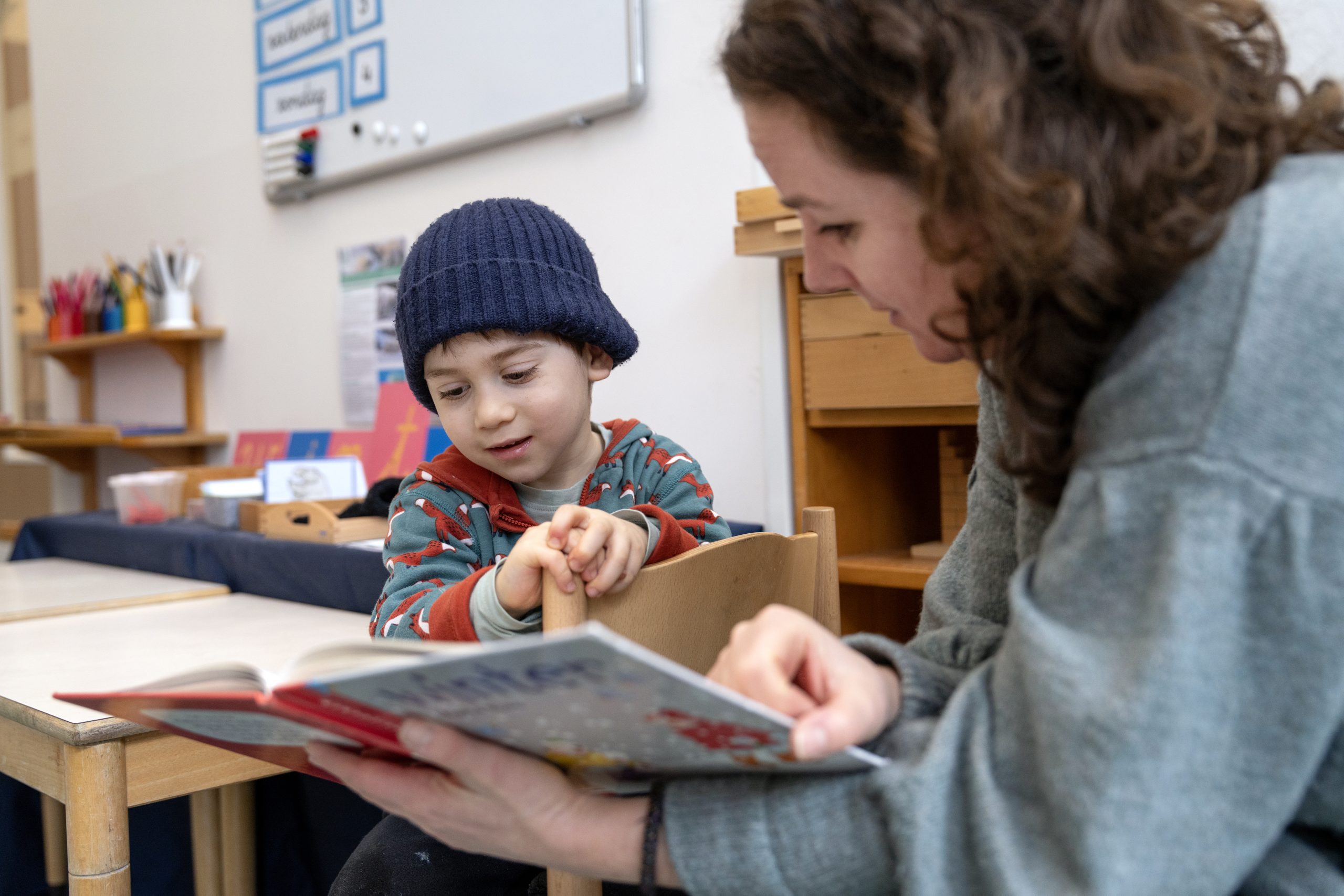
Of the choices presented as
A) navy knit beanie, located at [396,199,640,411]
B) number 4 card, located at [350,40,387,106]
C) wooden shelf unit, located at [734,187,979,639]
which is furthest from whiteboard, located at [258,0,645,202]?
navy knit beanie, located at [396,199,640,411]

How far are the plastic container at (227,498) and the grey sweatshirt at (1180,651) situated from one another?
1853mm

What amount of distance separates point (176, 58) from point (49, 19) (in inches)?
38.9

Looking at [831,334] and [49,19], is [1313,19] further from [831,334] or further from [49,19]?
[49,19]

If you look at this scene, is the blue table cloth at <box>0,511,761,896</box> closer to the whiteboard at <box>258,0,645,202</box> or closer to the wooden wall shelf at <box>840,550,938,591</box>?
the wooden wall shelf at <box>840,550,938,591</box>

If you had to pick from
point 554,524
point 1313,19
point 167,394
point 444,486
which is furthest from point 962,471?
point 167,394

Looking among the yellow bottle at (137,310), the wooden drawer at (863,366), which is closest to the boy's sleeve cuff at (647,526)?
the wooden drawer at (863,366)

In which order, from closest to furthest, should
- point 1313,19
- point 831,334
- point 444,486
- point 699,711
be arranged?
point 699,711, point 444,486, point 1313,19, point 831,334

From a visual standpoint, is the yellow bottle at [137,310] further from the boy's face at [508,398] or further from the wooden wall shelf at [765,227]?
the boy's face at [508,398]

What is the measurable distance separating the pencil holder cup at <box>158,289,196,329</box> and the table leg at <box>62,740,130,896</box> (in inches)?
93.0

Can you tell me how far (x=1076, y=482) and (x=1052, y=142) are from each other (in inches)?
6.3

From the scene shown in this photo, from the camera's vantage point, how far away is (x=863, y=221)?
58cm

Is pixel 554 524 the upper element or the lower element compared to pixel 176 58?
lower

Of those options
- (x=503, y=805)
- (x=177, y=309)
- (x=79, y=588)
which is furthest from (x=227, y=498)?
(x=503, y=805)

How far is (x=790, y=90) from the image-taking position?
570mm
